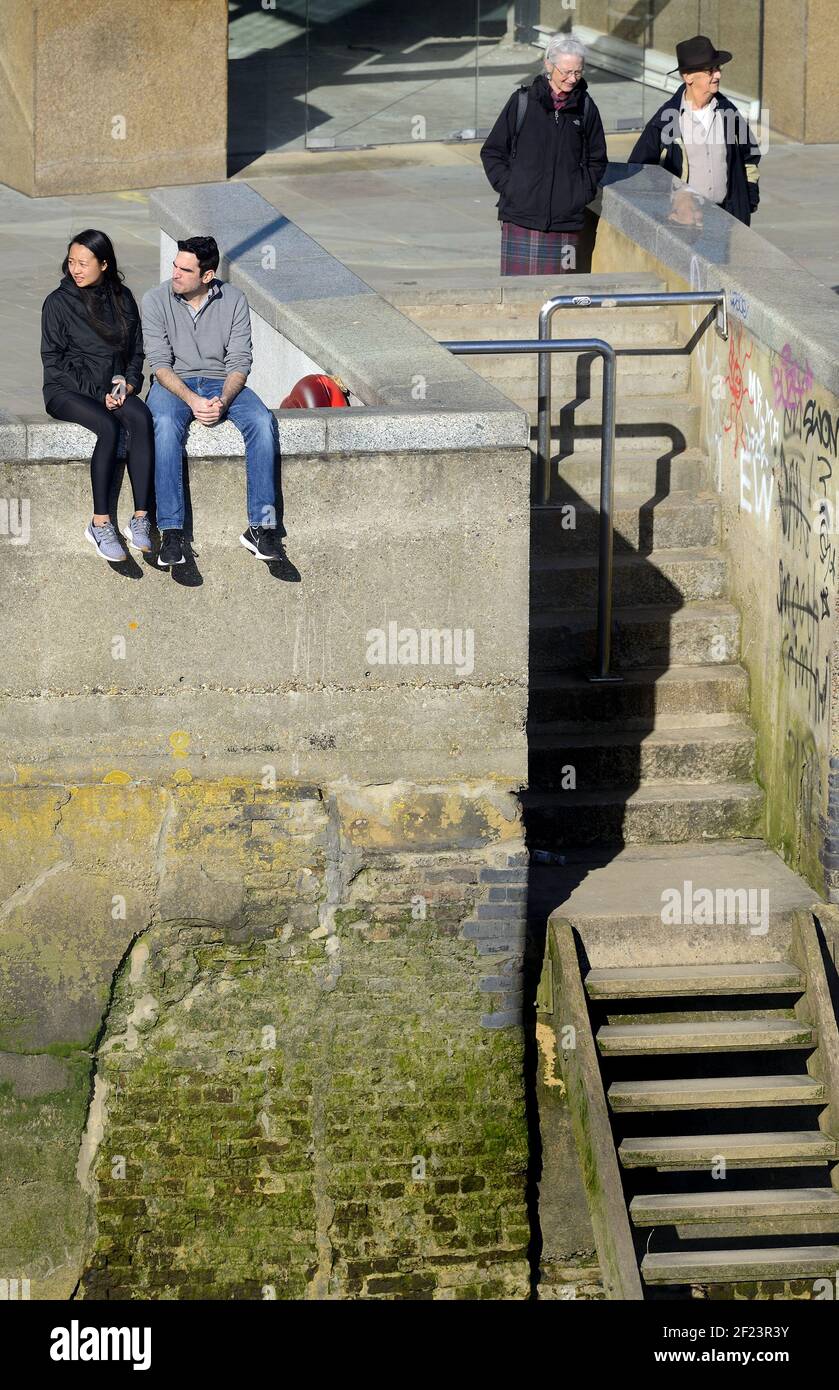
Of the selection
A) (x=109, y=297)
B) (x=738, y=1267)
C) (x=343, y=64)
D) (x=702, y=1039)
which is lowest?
(x=738, y=1267)

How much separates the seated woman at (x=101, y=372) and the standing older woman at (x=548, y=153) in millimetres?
4045

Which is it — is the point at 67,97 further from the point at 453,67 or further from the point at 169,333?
the point at 169,333

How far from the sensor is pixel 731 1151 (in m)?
9.16

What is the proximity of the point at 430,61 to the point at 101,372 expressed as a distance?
13125mm

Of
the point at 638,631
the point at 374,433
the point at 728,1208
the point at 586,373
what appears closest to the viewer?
the point at 374,433

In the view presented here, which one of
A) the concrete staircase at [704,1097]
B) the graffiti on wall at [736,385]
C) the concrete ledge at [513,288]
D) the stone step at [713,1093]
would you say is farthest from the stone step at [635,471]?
the stone step at [713,1093]

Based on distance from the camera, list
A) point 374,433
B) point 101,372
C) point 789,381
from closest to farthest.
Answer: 1. point 374,433
2. point 101,372
3. point 789,381

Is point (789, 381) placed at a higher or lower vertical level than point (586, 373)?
higher

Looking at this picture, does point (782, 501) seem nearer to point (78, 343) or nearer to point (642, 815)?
point (642, 815)

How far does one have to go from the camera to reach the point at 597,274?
41.2ft

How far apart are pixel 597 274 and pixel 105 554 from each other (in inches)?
204

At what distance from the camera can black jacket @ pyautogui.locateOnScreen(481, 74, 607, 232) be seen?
12.2 meters

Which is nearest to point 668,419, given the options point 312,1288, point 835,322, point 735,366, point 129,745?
point 735,366

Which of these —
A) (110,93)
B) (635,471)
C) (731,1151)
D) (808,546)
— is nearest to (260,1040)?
(731,1151)
